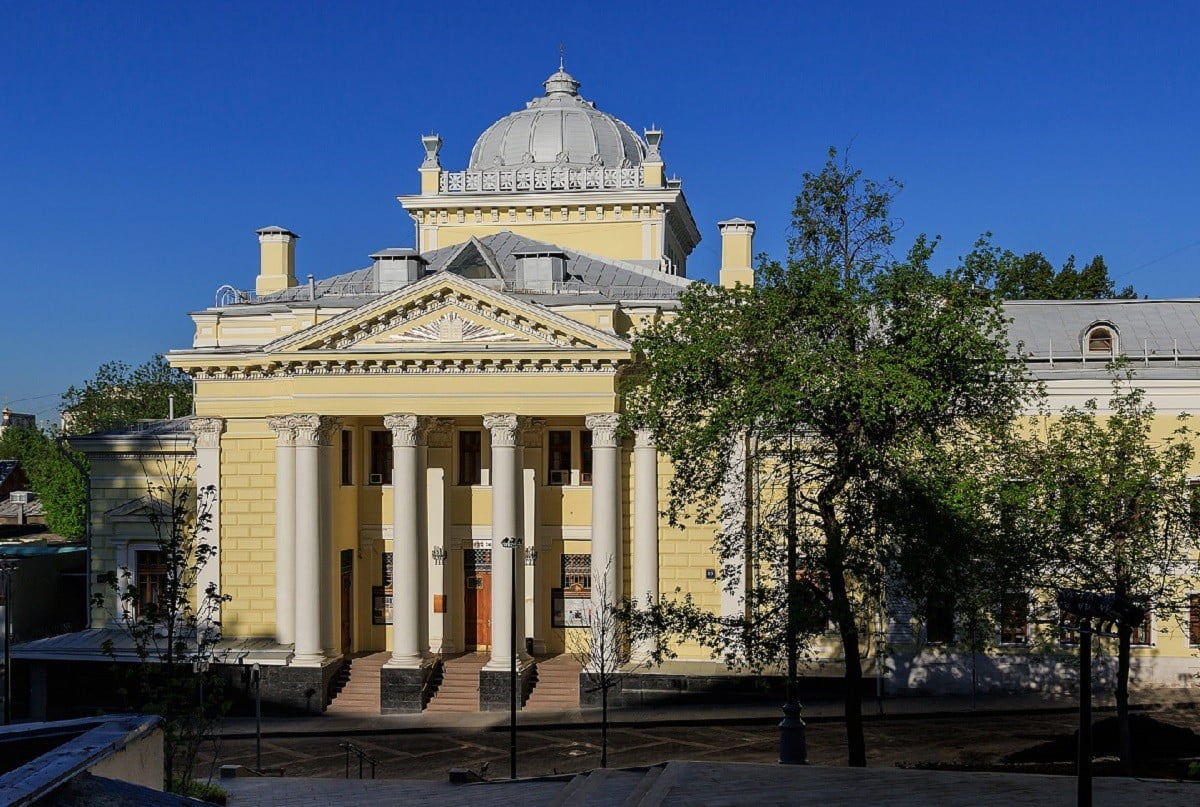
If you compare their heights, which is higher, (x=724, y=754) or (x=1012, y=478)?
(x=1012, y=478)

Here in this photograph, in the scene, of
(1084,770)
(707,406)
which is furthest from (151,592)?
(1084,770)

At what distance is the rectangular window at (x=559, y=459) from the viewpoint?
39500 mm

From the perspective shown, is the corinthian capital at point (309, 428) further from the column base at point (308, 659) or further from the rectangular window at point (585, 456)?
the rectangular window at point (585, 456)

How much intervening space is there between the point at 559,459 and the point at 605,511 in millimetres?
4059

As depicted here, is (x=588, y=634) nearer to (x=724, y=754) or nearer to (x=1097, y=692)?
(x=724, y=754)

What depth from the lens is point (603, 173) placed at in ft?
154

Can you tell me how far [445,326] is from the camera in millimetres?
35469

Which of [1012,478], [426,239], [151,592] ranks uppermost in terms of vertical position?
[426,239]

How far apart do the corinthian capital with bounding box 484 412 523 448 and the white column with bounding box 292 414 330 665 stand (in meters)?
4.47

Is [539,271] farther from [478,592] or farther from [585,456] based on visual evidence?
[478,592]

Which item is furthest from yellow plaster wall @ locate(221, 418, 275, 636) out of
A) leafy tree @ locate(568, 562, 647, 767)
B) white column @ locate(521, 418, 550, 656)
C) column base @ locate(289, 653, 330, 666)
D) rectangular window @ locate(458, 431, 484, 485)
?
leafy tree @ locate(568, 562, 647, 767)

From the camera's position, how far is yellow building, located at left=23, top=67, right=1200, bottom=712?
3541 cm

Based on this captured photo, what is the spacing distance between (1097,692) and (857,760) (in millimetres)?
13742

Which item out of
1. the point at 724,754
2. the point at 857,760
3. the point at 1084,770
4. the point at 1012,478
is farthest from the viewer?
the point at 724,754
